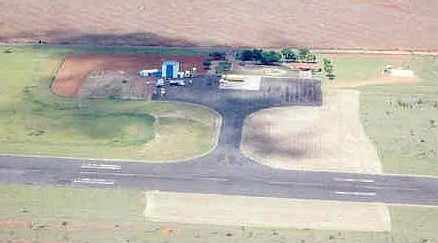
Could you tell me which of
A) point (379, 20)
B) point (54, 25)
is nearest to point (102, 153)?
point (54, 25)

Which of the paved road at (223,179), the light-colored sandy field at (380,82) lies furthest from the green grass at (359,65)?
the paved road at (223,179)

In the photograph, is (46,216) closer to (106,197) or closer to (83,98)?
(106,197)

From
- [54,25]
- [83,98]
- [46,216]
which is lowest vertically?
[46,216]

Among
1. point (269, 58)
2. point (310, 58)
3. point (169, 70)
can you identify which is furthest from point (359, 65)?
point (169, 70)

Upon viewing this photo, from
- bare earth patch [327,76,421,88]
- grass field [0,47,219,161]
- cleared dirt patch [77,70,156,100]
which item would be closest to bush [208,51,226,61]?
cleared dirt patch [77,70,156,100]

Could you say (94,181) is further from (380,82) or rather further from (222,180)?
(380,82)

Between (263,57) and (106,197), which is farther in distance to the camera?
(263,57)
